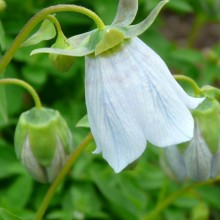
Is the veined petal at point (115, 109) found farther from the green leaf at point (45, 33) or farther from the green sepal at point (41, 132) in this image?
the green sepal at point (41, 132)

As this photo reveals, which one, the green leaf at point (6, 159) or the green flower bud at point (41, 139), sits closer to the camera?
the green flower bud at point (41, 139)

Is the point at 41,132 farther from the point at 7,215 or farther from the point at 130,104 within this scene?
the point at 130,104

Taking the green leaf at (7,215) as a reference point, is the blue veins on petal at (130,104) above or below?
above

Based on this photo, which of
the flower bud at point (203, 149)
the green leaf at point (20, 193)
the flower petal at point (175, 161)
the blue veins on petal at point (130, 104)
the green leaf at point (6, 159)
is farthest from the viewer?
the green leaf at point (6, 159)

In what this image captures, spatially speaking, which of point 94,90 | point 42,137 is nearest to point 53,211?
point 42,137

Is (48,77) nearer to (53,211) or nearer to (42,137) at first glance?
(53,211)

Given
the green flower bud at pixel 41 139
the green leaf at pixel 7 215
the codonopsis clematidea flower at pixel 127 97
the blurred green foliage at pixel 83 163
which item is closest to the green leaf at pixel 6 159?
the blurred green foliage at pixel 83 163

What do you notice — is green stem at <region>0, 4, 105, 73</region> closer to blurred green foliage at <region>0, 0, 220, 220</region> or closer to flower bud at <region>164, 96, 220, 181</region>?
flower bud at <region>164, 96, 220, 181</region>

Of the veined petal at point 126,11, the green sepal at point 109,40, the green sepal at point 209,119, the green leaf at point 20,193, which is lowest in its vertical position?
the green leaf at point 20,193
